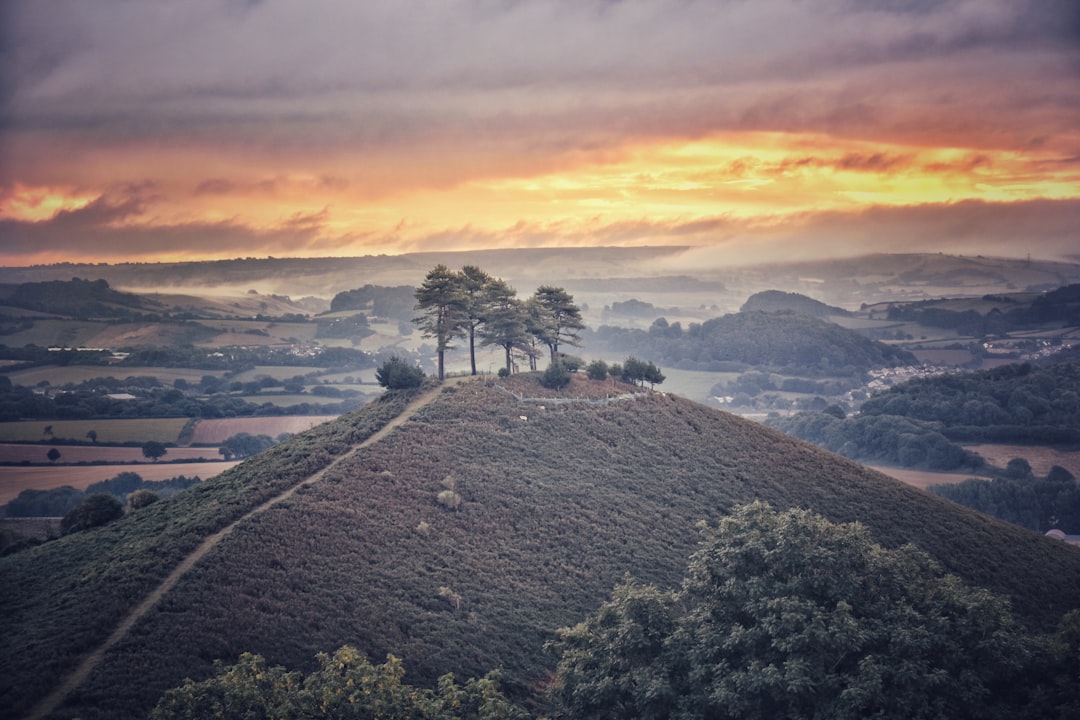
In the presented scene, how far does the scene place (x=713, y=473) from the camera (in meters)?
66.6

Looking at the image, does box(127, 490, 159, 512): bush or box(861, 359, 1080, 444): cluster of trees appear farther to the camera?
box(861, 359, 1080, 444): cluster of trees

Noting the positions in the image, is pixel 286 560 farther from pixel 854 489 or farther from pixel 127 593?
pixel 854 489

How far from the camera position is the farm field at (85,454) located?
325ft

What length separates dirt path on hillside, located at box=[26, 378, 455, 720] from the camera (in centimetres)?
3083

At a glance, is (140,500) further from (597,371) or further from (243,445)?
(243,445)

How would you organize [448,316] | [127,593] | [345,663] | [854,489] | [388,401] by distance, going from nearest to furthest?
[345,663] < [127,593] < [854,489] < [388,401] < [448,316]

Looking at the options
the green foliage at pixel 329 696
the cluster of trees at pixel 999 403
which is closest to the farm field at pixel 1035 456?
the cluster of trees at pixel 999 403

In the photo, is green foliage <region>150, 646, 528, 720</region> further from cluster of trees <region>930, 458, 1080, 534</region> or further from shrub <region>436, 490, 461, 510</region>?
cluster of trees <region>930, 458, 1080, 534</region>

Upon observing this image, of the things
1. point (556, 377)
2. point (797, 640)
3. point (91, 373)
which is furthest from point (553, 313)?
point (91, 373)

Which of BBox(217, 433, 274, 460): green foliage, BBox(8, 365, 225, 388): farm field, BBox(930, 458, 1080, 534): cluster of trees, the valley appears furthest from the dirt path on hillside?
BBox(8, 365, 225, 388): farm field

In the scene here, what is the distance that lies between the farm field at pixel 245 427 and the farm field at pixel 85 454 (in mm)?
3485

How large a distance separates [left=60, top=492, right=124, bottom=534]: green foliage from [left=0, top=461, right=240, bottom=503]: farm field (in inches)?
1401

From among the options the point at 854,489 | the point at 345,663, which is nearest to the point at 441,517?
the point at 345,663

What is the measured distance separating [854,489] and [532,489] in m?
28.4
